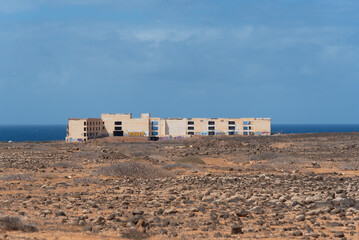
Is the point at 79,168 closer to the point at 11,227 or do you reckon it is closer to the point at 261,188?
the point at 261,188

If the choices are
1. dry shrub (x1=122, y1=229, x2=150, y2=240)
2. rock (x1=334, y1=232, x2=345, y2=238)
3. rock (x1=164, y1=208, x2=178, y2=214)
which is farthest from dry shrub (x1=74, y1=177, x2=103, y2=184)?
rock (x1=334, y1=232, x2=345, y2=238)

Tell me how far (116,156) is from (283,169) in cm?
1600

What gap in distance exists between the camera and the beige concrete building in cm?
13850

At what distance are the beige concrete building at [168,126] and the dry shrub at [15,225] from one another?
118 meters

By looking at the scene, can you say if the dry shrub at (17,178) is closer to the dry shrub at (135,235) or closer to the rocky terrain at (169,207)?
the rocky terrain at (169,207)


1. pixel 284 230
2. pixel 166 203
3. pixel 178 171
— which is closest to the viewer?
pixel 284 230

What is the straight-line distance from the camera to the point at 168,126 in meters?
144

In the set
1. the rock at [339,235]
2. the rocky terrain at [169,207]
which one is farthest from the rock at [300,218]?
the rock at [339,235]

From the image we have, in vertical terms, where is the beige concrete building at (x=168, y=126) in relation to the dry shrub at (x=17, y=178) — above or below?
above

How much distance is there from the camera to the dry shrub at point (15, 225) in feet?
40.8

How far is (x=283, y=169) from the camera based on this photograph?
33812 mm

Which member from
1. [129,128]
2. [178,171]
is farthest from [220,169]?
[129,128]

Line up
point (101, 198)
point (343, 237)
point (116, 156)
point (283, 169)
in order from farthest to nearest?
point (116, 156) → point (283, 169) → point (101, 198) → point (343, 237)

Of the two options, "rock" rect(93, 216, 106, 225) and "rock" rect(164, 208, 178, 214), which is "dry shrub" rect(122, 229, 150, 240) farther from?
"rock" rect(164, 208, 178, 214)
